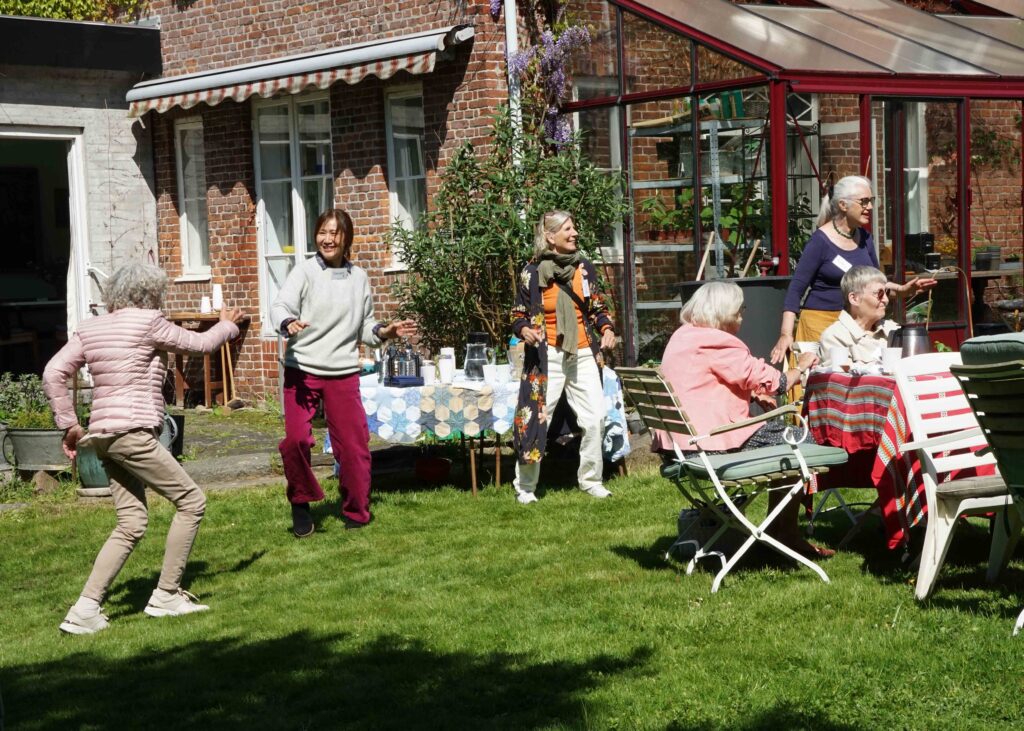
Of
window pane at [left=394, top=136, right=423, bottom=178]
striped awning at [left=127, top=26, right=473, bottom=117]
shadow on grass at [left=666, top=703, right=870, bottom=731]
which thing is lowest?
shadow on grass at [left=666, top=703, right=870, bottom=731]

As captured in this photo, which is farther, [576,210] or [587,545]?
[576,210]

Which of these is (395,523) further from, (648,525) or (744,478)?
(744,478)

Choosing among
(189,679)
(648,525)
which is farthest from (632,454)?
(189,679)

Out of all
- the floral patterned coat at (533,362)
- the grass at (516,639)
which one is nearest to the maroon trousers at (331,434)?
the grass at (516,639)

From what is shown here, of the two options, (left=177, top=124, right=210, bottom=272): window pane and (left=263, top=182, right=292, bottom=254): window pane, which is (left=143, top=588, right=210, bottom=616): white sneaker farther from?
(left=177, top=124, right=210, bottom=272): window pane

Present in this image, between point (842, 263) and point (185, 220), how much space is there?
Result: 8.91 m

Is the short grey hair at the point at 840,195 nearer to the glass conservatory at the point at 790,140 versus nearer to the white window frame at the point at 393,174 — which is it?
the glass conservatory at the point at 790,140

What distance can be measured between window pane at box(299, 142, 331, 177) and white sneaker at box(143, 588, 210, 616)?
7.85 m

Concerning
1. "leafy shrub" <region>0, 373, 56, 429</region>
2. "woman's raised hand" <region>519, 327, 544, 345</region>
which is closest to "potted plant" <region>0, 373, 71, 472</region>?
"leafy shrub" <region>0, 373, 56, 429</region>

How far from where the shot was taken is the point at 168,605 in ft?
21.3

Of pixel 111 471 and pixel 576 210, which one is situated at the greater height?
pixel 576 210

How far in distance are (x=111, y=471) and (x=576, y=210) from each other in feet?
18.7

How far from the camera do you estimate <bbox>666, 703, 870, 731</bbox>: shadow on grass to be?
4328 millimetres

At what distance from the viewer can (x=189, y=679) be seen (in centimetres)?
538
